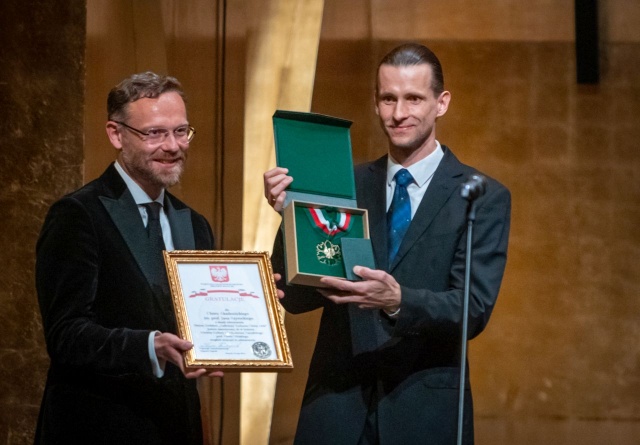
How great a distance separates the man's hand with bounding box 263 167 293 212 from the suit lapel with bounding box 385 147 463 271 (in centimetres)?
34

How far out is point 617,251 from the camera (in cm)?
538

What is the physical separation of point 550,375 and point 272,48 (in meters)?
1.96

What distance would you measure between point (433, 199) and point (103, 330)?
0.91m

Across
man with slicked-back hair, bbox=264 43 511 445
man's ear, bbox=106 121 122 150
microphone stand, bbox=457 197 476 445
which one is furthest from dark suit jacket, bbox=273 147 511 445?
man's ear, bbox=106 121 122 150

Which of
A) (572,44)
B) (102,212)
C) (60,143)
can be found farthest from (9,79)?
(572,44)

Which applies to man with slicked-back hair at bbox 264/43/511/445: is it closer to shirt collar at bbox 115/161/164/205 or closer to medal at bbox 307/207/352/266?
medal at bbox 307/207/352/266

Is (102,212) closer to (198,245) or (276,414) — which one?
(198,245)

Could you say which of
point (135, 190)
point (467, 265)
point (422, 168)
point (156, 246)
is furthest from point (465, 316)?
point (135, 190)

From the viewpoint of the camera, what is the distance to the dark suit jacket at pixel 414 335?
287 centimetres

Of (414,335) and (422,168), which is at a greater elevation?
(422,168)

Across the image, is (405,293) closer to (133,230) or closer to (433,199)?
(433,199)

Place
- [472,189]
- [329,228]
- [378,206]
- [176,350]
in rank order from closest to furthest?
[176,350] < [472,189] < [329,228] < [378,206]

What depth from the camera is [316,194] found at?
2.91 meters

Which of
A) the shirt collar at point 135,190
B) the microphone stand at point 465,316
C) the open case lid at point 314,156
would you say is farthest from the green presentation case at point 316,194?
the shirt collar at point 135,190
